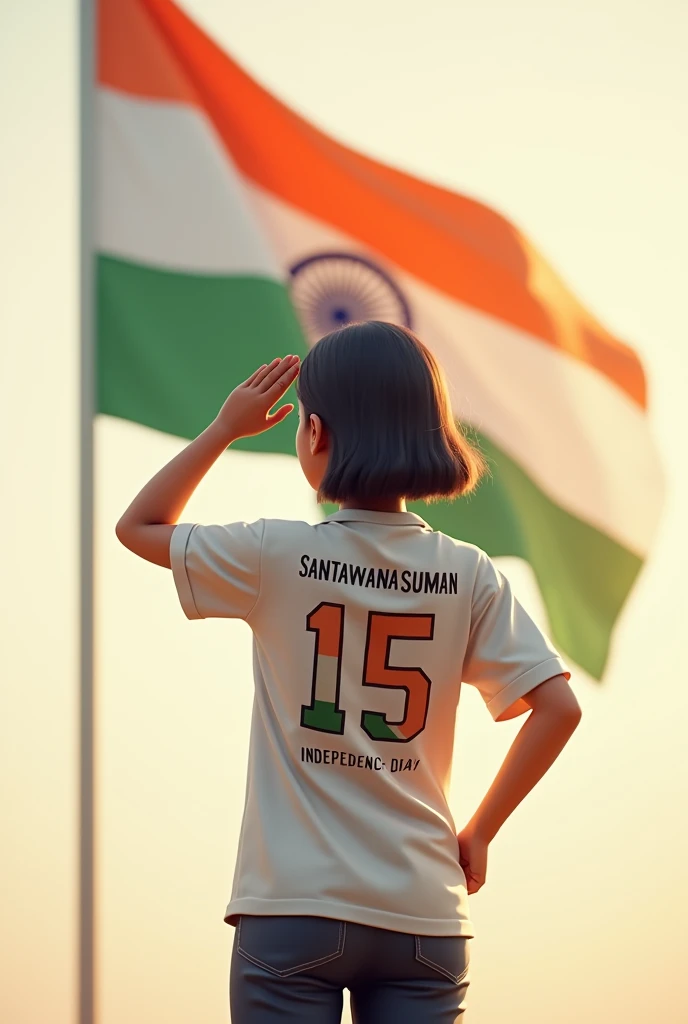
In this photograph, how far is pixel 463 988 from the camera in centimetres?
120

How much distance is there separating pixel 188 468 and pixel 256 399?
0.41ft

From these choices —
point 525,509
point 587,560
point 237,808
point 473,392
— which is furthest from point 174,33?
point 237,808

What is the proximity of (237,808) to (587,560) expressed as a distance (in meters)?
0.99

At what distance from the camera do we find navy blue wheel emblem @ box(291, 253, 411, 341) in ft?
6.55

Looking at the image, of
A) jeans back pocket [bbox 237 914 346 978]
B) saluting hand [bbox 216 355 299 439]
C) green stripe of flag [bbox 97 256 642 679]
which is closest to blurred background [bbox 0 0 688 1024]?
green stripe of flag [bbox 97 256 642 679]

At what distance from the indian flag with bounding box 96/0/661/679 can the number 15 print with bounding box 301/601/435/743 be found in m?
0.82

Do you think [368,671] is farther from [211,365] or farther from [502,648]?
[211,365]

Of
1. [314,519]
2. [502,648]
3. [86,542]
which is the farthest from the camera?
[314,519]

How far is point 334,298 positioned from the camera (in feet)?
6.63

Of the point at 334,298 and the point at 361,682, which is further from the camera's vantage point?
the point at 334,298

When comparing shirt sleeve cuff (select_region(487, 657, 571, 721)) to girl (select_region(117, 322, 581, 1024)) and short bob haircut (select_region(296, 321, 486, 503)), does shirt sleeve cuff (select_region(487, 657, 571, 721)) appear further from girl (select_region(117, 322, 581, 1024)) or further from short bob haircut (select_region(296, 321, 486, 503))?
short bob haircut (select_region(296, 321, 486, 503))

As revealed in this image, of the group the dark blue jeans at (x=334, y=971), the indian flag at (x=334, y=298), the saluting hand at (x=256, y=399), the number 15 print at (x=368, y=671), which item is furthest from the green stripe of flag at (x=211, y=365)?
the dark blue jeans at (x=334, y=971)

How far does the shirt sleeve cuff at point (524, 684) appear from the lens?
1.24 metres

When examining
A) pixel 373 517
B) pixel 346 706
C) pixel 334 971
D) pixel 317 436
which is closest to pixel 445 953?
pixel 334 971
